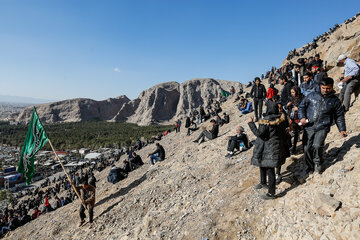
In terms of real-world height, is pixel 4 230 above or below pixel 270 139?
below

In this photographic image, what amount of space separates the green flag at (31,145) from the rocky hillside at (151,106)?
125 meters

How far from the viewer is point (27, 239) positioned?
8.47 meters

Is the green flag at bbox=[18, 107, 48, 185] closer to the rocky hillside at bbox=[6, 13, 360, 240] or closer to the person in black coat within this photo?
the rocky hillside at bbox=[6, 13, 360, 240]

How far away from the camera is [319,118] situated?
3.93m

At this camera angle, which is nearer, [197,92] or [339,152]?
[339,152]

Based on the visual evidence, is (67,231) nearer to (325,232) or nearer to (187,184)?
(187,184)

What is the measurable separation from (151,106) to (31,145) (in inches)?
5394

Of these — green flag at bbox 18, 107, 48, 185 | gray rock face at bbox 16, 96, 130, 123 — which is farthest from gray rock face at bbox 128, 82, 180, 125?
green flag at bbox 18, 107, 48, 185

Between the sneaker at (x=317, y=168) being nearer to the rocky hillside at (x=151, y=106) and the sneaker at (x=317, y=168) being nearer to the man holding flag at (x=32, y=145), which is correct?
the man holding flag at (x=32, y=145)

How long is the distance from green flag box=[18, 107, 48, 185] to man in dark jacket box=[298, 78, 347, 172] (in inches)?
379

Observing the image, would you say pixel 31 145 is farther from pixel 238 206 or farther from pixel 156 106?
pixel 156 106

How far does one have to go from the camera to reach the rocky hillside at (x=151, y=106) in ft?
479

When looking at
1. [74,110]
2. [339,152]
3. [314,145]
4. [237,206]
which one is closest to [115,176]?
[237,206]

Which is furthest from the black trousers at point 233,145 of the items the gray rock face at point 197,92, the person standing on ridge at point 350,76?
the gray rock face at point 197,92
